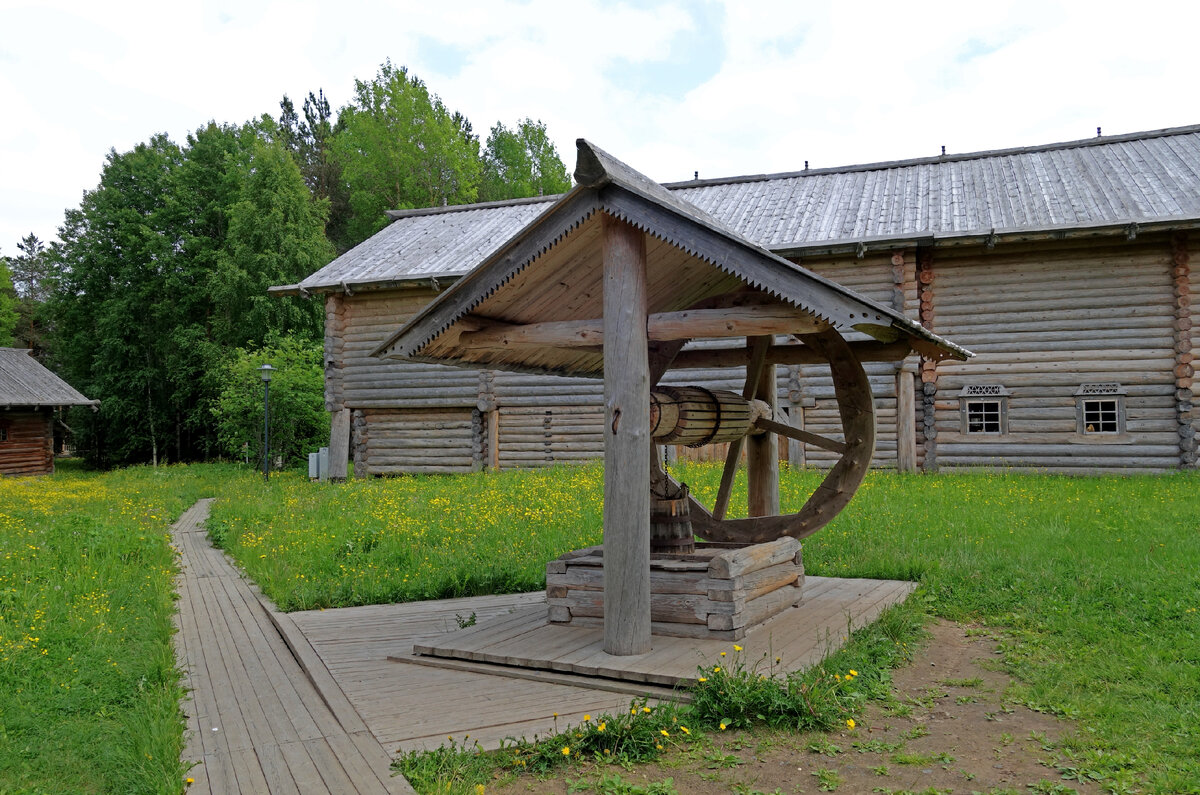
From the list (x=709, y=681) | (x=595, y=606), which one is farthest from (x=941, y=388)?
(x=709, y=681)

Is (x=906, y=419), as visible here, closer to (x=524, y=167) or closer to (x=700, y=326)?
(x=700, y=326)

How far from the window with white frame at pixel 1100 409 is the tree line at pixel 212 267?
22.0 meters

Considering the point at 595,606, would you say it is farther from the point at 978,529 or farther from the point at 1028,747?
the point at 978,529

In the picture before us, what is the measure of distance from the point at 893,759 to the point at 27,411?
3657 centimetres

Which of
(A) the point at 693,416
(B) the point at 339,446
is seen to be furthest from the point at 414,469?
(A) the point at 693,416

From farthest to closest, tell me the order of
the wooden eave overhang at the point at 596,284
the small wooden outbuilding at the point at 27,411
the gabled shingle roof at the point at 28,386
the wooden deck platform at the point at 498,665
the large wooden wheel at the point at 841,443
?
the small wooden outbuilding at the point at 27,411 → the gabled shingle roof at the point at 28,386 → the large wooden wheel at the point at 841,443 → the wooden eave overhang at the point at 596,284 → the wooden deck platform at the point at 498,665

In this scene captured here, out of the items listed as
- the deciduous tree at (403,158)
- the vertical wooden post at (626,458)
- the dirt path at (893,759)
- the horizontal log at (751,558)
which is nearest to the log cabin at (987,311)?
the horizontal log at (751,558)

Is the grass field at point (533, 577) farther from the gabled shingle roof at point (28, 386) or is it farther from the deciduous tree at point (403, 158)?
the deciduous tree at point (403, 158)

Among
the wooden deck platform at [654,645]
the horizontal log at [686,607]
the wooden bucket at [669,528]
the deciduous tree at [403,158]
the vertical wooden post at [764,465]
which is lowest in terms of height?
the wooden deck platform at [654,645]

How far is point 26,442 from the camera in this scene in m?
32.9

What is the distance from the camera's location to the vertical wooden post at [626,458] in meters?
5.70

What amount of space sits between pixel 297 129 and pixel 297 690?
55.2 metres

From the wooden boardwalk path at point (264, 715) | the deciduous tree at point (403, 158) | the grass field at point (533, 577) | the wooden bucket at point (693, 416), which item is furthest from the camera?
the deciduous tree at point (403, 158)

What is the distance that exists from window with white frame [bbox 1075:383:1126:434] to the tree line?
2201cm
